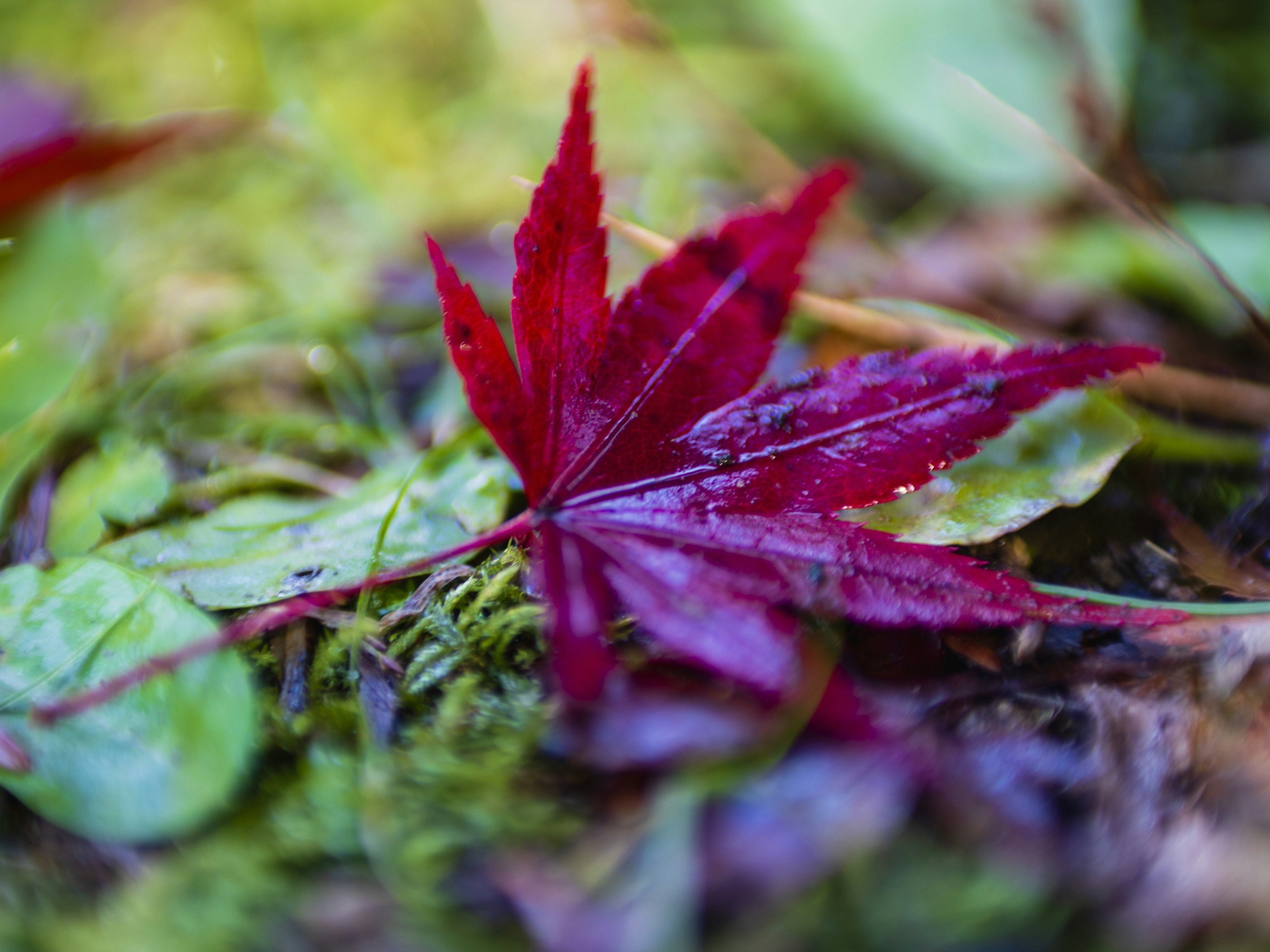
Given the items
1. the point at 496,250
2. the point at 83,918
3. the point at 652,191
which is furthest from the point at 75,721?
the point at 652,191

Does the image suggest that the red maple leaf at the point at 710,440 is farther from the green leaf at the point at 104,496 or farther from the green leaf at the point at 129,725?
the green leaf at the point at 104,496

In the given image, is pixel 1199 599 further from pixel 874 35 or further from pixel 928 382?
pixel 874 35

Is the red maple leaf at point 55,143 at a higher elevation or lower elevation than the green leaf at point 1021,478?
higher

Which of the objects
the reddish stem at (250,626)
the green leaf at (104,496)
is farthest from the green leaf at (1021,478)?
the green leaf at (104,496)

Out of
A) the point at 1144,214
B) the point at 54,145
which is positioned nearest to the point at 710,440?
the point at 1144,214

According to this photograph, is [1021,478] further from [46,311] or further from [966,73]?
[46,311]

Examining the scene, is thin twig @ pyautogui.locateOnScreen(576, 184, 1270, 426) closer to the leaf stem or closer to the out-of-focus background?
the out-of-focus background

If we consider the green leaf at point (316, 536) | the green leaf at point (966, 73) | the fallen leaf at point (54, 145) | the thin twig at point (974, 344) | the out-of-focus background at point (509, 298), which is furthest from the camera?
the green leaf at point (966, 73)

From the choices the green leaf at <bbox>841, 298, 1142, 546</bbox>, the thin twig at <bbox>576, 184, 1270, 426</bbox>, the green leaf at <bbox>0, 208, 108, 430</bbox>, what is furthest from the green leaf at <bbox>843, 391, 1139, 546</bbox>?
the green leaf at <bbox>0, 208, 108, 430</bbox>
